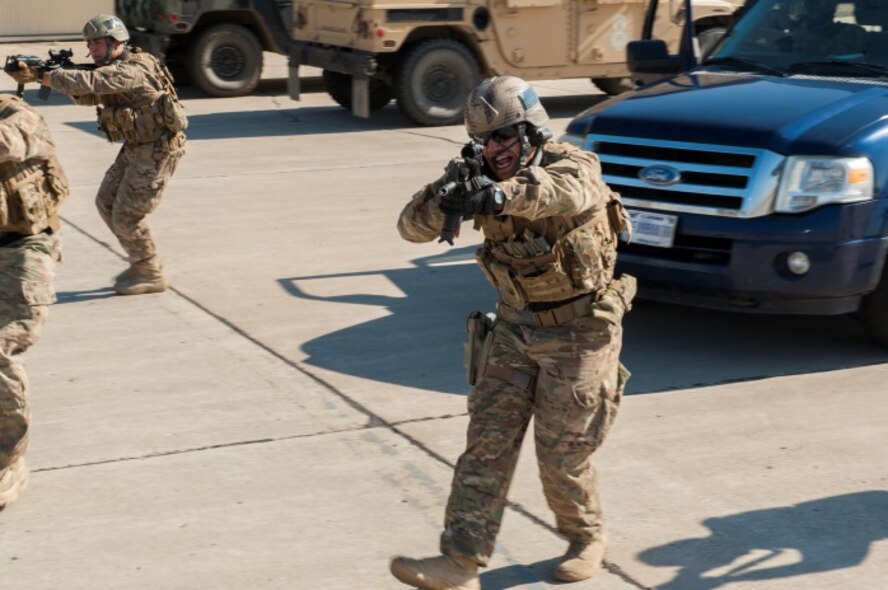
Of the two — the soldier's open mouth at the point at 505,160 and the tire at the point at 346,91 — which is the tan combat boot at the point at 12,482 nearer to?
the soldier's open mouth at the point at 505,160

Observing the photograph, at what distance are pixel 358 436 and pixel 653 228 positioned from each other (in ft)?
6.19

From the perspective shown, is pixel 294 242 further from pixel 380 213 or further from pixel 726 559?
pixel 726 559

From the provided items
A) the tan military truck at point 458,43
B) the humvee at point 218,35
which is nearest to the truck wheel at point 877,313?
the tan military truck at point 458,43

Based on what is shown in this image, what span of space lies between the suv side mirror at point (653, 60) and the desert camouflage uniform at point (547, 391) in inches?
156

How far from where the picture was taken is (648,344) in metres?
7.46

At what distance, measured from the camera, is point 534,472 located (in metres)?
5.66

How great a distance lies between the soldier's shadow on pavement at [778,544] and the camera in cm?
478

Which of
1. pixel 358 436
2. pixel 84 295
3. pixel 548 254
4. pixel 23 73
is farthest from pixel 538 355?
pixel 84 295

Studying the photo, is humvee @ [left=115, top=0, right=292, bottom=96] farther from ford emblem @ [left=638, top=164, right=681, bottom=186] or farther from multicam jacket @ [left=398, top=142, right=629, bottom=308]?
multicam jacket @ [left=398, top=142, right=629, bottom=308]

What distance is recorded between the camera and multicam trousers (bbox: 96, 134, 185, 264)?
8.52 metres

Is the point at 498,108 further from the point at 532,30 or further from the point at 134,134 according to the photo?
the point at 532,30

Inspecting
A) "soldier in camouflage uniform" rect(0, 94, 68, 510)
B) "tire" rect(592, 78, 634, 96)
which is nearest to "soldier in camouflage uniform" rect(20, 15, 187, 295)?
"soldier in camouflage uniform" rect(0, 94, 68, 510)

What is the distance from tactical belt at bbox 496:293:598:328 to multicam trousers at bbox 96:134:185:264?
4375 millimetres

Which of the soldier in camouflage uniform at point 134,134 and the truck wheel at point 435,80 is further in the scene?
the truck wheel at point 435,80
